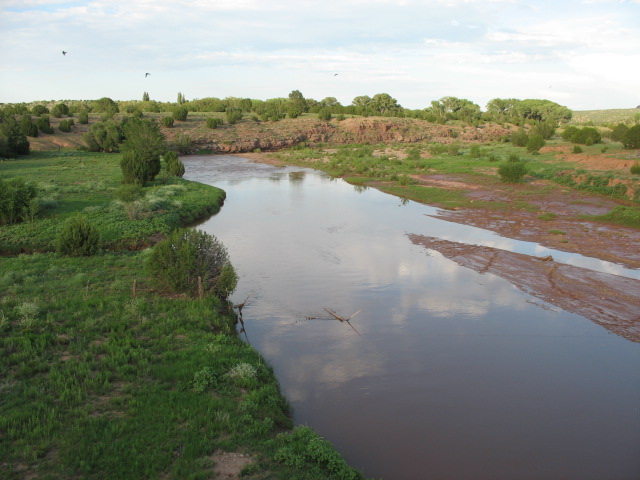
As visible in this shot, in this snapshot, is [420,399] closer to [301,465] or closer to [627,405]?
[301,465]

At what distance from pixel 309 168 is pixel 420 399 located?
37.7 m

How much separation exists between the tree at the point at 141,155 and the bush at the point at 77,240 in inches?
460

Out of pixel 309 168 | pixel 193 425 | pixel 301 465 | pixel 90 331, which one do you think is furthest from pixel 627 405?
pixel 309 168

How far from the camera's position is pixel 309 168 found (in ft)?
144

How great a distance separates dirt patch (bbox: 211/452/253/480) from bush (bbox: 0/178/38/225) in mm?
13979

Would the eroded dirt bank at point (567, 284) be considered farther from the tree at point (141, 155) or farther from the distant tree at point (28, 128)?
the distant tree at point (28, 128)

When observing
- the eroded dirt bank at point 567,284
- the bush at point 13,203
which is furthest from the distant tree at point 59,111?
the eroded dirt bank at point 567,284

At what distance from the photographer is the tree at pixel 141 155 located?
2444 centimetres

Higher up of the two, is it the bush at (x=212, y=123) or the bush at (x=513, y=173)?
the bush at (x=212, y=123)

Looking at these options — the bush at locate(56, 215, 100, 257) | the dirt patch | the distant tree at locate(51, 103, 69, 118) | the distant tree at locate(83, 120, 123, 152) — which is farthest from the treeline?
the dirt patch

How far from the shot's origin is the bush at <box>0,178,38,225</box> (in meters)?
15.3

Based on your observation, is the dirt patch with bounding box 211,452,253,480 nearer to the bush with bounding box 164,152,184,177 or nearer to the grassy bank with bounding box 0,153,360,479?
the grassy bank with bounding box 0,153,360,479

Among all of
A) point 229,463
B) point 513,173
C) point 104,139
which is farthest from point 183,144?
point 229,463

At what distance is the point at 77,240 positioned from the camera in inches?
509
